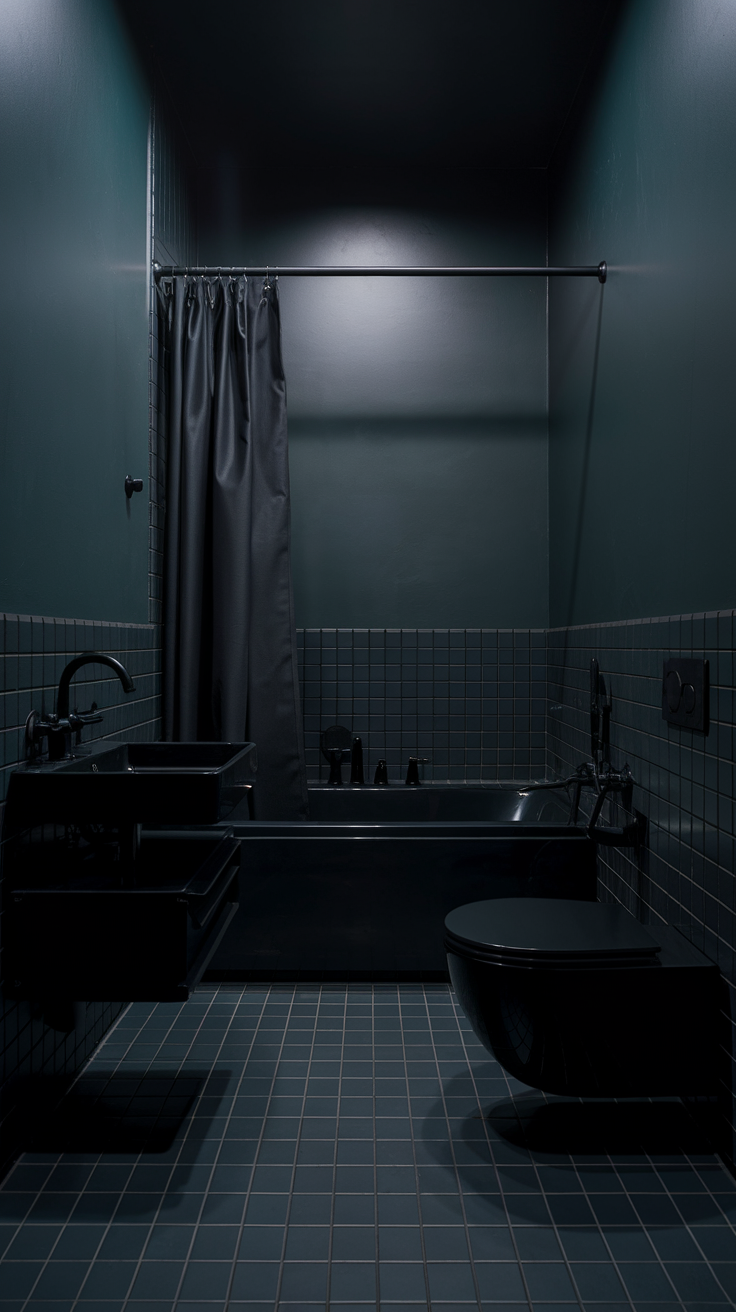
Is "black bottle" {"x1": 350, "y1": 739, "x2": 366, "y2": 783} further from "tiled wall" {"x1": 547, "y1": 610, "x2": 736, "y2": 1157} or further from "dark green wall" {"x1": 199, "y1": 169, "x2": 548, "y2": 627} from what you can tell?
"tiled wall" {"x1": 547, "y1": 610, "x2": 736, "y2": 1157}

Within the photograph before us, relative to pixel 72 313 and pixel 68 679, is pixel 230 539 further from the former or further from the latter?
pixel 68 679

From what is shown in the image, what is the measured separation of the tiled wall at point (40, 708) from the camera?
5.08 ft

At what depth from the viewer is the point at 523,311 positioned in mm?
3404

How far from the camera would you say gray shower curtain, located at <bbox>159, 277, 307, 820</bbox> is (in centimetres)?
278

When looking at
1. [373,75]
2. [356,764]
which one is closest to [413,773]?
[356,764]

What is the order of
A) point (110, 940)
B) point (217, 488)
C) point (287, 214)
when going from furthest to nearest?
point (287, 214) → point (217, 488) → point (110, 940)

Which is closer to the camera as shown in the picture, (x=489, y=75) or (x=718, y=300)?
(x=718, y=300)

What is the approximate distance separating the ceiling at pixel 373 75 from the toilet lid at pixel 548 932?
2.51 meters

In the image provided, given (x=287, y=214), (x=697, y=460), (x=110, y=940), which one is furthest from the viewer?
(x=287, y=214)

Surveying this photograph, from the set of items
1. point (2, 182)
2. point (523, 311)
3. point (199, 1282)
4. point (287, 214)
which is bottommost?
point (199, 1282)

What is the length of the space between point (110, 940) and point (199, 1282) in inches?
21.9

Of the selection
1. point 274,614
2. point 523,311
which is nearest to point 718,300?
point 274,614

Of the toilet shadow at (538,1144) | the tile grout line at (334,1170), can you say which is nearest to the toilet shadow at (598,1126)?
the toilet shadow at (538,1144)

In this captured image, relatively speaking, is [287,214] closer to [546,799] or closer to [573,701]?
[573,701]
